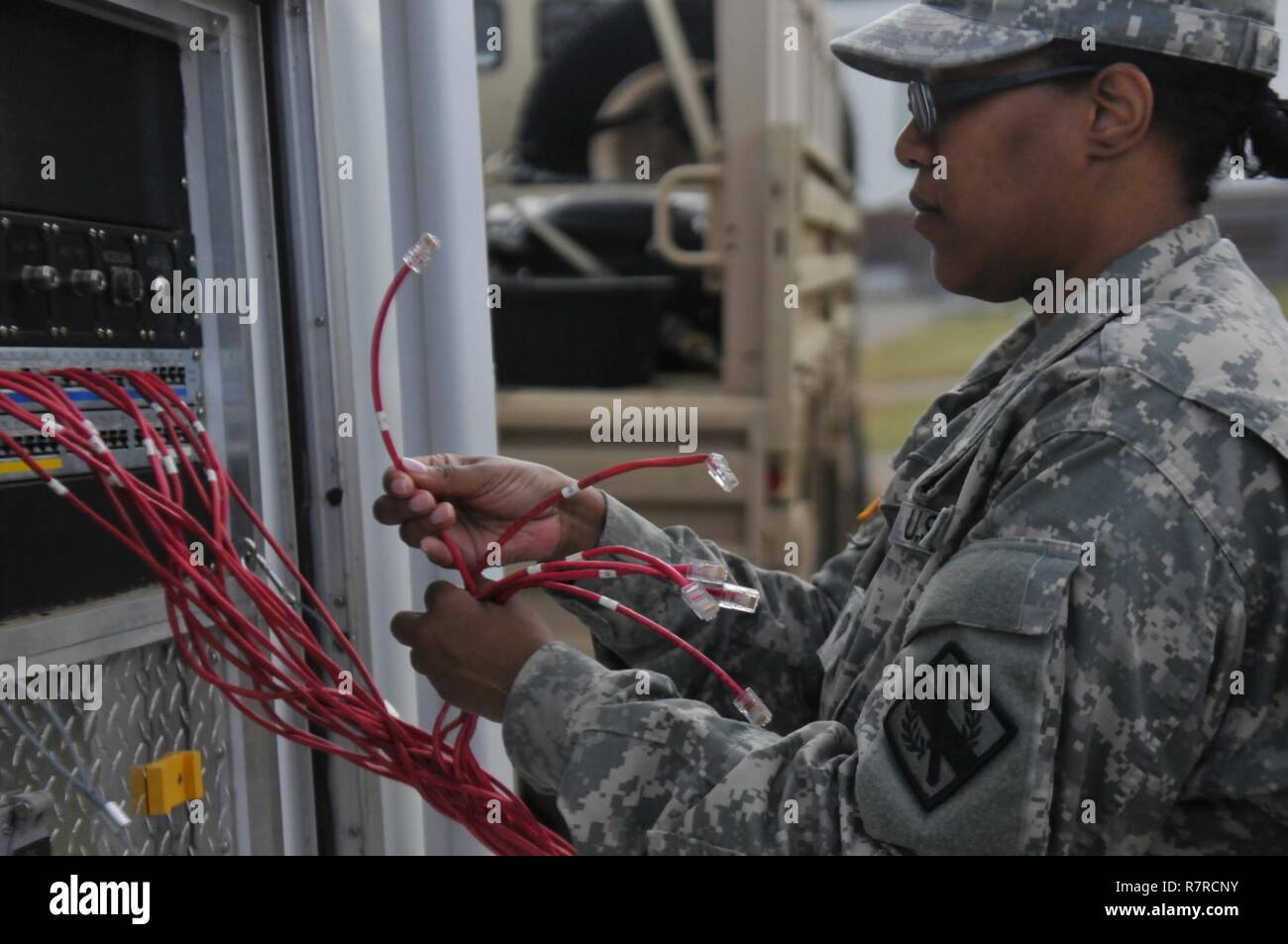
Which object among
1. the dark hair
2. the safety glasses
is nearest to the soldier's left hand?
the safety glasses

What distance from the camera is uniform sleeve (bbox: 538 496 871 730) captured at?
1.56 m

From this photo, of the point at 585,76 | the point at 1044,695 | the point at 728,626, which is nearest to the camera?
the point at 1044,695

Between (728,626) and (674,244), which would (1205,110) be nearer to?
(728,626)

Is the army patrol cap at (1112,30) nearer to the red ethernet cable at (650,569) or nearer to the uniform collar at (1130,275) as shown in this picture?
the uniform collar at (1130,275)

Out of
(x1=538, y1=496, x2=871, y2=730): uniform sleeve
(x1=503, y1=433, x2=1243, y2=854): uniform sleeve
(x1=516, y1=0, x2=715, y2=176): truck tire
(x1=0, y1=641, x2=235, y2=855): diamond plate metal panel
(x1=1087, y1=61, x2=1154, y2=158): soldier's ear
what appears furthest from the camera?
(x1=516, y1=0, x2=715, y2=176): truck tire

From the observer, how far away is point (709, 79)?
3.87 metres

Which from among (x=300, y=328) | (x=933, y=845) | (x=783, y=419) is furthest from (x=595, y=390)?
(x=933, y=845)

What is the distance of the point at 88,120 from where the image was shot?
1352 millimetres

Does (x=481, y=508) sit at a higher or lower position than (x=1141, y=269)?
lower

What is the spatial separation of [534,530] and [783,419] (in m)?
1.82

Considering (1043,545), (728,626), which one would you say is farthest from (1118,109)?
(728,626)

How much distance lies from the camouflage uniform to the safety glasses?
0.20 meters

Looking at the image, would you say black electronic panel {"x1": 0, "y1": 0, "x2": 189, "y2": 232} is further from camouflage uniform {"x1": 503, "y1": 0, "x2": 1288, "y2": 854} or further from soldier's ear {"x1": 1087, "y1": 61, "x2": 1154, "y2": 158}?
soldier's ear {"x1": 1087, "y1": 61, "x2": 1154, "y2": 158}

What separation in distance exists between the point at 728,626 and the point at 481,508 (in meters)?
0.38
